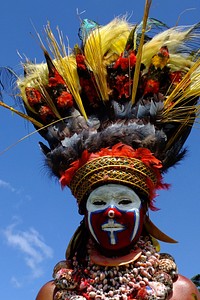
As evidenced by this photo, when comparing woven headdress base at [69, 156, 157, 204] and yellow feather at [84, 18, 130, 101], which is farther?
yellow feather at [84, 18, 130, 101]

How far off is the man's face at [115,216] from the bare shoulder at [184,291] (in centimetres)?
55

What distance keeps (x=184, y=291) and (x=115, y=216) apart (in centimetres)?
88

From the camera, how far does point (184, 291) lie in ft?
18.9

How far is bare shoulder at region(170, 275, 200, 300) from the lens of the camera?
5734 mm

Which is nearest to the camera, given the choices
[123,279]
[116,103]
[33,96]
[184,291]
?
[123,279]

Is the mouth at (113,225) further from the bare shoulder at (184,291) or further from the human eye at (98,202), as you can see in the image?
the bare shoulder at (184,291)

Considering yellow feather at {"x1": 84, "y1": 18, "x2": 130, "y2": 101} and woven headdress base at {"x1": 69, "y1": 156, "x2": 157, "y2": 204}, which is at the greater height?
yellow feather at {"x1": 84, "y1": 18, "x2": 130, "y2": 101}

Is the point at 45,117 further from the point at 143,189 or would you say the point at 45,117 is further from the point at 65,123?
the point at 143,189

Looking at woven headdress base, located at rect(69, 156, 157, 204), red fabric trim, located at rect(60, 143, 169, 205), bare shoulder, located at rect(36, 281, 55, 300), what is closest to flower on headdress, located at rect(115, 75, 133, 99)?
red fabric trim, located at rect(60, 143, 169, 205)

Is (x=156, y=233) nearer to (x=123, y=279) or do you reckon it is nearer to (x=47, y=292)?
(x=123, y=279)

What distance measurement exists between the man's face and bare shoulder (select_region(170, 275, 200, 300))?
0.55 meters

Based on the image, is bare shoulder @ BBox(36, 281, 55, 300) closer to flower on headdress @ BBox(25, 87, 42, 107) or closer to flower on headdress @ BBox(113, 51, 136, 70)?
flower on headdress @ BBox(25, 87, 42, 107)

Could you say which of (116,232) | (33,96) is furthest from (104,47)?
(116,232)

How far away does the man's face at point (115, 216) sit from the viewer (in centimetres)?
576
